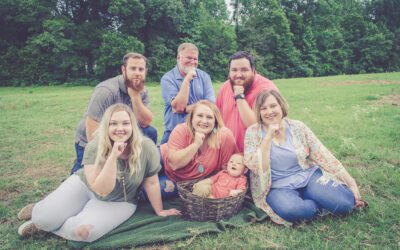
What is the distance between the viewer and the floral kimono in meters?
3.73

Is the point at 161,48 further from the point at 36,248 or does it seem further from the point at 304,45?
the point at 36,248

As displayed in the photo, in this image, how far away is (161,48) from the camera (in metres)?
32.5

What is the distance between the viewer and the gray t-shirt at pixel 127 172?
3.50 meters

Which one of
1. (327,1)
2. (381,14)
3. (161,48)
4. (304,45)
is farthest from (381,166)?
(381,14)

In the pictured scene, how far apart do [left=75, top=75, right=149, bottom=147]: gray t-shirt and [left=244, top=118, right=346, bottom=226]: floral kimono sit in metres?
1.88

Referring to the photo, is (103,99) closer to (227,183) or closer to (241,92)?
(241,92)

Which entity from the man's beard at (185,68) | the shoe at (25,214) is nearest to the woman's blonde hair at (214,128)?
the man's beard at (185,68)

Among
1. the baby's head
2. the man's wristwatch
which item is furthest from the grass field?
the man's wristwatch

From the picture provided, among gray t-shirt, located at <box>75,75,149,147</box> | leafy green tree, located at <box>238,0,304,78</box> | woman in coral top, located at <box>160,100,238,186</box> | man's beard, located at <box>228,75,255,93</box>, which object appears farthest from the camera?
leafy green tree, located at <box>238,0,304,78</box>

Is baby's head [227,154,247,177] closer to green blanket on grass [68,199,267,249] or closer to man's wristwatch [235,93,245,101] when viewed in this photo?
green blanket on grass [68,199,267,249]

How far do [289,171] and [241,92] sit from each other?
118cm

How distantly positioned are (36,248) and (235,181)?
2201mm

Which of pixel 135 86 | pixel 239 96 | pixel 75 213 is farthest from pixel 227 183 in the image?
pixel 135 86

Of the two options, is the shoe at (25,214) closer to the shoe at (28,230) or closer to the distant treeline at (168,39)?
the shoe at (28,230)
